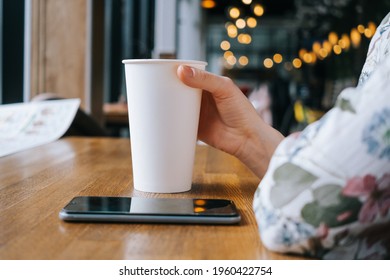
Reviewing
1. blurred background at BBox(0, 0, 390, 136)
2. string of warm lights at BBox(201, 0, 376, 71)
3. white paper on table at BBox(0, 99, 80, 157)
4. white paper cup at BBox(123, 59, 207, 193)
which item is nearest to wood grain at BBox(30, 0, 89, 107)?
blurred background at BBox(0, 0, 390, 136)

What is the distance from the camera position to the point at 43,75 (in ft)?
9.84

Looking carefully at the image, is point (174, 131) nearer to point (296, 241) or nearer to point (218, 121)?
point (218, 121)

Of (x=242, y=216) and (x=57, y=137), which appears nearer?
(x=242, y=216)

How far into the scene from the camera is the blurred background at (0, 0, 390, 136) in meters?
2.97

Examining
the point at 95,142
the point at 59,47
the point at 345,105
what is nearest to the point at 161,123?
the point at 345,105

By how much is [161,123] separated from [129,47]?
6693mm

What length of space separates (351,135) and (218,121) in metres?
0.47

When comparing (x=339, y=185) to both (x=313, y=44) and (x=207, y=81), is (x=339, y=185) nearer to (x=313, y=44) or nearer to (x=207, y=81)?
(x=207, y=81)

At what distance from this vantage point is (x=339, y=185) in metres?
0.48

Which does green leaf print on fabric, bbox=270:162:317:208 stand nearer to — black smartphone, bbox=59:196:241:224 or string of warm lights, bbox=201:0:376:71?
black smartphone, bbox=59:196:241:224

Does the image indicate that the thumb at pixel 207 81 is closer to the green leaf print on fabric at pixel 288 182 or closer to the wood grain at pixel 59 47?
the green leaf print on fabric at pixel 288 182

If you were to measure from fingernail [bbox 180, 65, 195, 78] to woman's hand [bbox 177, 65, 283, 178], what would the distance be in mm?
107

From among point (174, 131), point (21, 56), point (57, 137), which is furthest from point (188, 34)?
point (174, 131)

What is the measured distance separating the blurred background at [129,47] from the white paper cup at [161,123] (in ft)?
2.89
